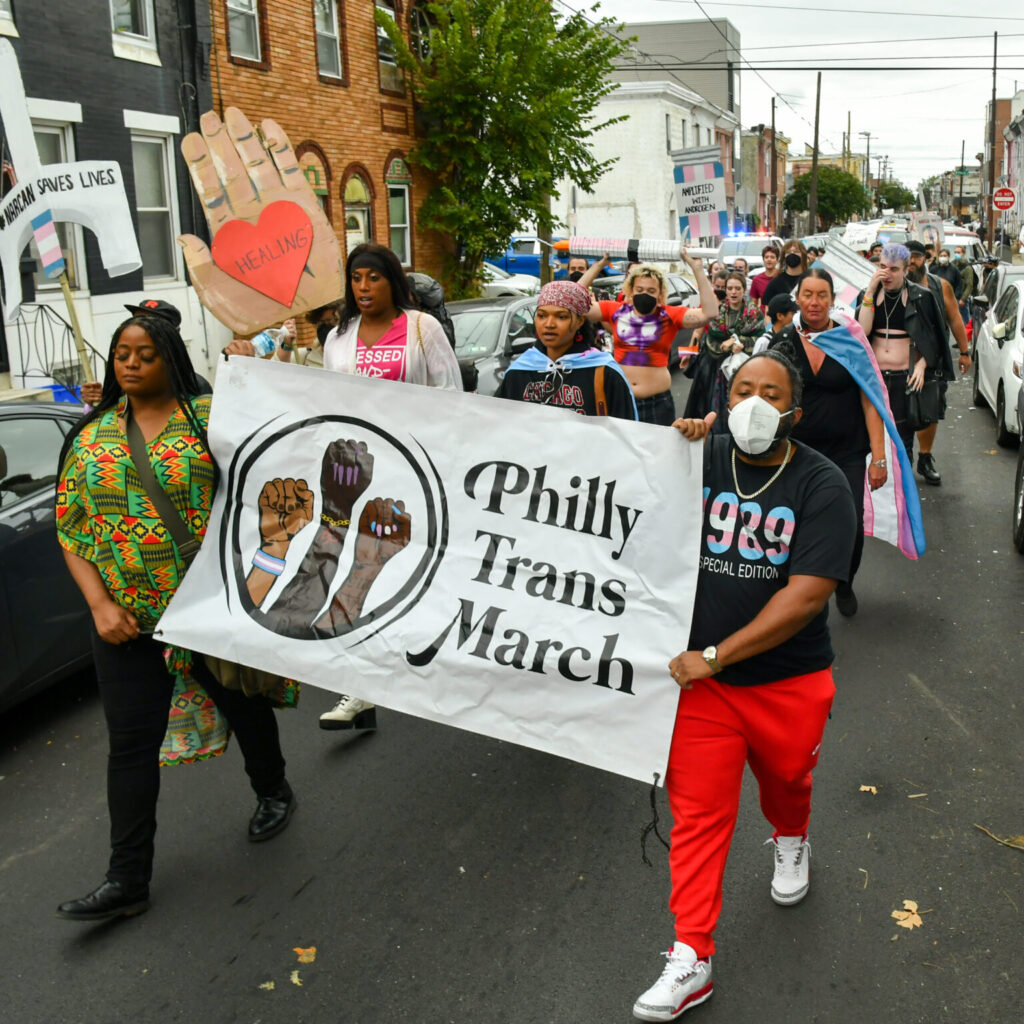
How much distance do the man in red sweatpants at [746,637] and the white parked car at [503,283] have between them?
20734mm

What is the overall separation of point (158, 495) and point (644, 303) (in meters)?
3.70

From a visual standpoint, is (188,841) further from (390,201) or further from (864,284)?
(390,201)

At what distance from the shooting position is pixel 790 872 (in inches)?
151

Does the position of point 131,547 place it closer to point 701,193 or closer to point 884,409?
point 884,409

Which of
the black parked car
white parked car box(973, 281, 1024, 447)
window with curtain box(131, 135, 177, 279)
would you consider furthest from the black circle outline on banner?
window with curtain box(131, 135, 177, 279)

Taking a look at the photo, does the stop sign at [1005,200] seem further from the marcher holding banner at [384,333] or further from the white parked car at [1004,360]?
the marcher holding banner at [384,333]

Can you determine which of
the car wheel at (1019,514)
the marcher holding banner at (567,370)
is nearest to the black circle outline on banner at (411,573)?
the marcher holding banner at (567,370)

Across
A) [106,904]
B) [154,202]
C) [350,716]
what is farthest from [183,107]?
[106,904]

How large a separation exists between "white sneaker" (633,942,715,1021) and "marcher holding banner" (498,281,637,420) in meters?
2.39

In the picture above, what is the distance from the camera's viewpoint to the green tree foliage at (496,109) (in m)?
20.8

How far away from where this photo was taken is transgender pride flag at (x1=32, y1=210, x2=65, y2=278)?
736 cm

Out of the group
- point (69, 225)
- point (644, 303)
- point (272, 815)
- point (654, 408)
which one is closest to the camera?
point (272, 815)

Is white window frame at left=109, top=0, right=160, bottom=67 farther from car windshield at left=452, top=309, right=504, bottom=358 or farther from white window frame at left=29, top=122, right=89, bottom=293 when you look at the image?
car windshield at left=452, top=309, right=504, bottom=358

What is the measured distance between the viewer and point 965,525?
8.84 meters
